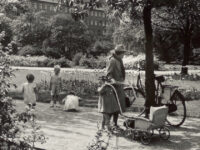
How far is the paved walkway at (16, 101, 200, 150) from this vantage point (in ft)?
25.1

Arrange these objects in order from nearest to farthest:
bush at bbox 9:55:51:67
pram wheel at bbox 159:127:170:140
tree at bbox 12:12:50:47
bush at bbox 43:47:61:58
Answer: pram wheel at bbox 159:127:170:140 → bush at bbox 9:55:51:67 → bush at bbox 43:47:61:58 → tree at bbox 12:12:50:47

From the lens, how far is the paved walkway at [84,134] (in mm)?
7660

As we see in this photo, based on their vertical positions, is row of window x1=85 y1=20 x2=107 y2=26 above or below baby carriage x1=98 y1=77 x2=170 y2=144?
above

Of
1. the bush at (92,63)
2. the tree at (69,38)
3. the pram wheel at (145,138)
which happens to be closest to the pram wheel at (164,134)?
the pram wheel at (145,138)

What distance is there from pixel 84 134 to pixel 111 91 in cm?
105

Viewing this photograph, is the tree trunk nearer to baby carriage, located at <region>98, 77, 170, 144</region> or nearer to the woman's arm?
the woman's arm

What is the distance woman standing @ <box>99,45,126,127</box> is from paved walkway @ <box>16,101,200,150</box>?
21.7 inches

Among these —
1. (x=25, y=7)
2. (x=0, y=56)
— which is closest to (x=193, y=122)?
(x=0, y=56)

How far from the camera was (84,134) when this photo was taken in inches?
342

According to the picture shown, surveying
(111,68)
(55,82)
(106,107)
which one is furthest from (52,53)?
(106,107)

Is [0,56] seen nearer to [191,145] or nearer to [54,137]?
[54,137]

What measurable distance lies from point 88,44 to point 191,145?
→ 154 feet

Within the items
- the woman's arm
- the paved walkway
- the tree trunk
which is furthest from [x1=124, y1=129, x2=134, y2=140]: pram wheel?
the tree trunk

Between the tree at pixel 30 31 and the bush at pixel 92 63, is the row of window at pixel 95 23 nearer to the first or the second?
the tree at pixel 30 31
